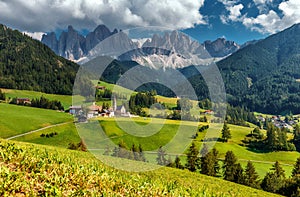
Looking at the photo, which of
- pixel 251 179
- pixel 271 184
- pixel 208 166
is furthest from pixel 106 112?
pixel 271 184

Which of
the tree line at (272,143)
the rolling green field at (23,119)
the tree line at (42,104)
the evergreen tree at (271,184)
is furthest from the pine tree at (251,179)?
the tree line at (42,104)

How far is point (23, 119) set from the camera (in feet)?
436

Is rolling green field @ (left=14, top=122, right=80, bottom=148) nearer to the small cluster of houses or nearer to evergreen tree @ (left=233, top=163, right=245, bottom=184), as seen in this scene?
the small cluster of houses

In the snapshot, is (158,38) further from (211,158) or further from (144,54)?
(211,158)

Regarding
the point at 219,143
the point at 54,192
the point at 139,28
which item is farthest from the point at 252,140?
the point at 54,192

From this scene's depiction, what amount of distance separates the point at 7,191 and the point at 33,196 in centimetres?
71

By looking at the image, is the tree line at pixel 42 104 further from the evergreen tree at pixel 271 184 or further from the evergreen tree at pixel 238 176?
the evergreen tree at pixel 271 184

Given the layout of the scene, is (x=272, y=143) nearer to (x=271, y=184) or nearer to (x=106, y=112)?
(x=271, y=184)

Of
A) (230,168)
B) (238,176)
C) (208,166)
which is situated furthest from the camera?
(230,168)

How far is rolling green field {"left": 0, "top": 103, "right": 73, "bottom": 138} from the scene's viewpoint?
117m

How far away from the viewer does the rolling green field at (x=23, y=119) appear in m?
117

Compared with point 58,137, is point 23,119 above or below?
above

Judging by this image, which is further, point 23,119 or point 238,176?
point 23,119

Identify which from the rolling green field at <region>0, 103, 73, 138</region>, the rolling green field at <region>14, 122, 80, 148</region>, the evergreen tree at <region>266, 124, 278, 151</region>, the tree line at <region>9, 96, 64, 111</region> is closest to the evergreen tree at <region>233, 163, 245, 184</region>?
the rolling green field at <region>14, 122, 80, 148</region>
